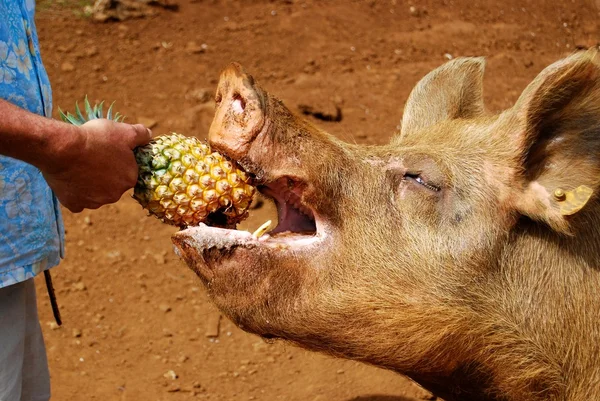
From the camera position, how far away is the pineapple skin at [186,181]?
3355 mm

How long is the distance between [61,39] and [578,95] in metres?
7.17

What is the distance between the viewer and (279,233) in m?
3.50

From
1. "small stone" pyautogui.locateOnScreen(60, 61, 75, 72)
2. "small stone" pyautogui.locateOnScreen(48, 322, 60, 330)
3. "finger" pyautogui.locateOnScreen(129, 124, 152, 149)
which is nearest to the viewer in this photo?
"finger" pyautogui.locateOnScreen(129, 124, 152, 149)

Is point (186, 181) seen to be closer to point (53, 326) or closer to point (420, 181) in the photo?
point (420, 181)

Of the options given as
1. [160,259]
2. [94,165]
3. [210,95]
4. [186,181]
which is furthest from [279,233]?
[210,95]

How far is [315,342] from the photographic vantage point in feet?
11.6

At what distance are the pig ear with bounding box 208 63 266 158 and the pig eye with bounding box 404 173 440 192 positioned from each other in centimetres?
73

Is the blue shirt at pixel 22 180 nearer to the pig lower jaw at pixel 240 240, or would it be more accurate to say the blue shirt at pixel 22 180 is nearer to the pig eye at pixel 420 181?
the pig lower jaw at pixel 240 240

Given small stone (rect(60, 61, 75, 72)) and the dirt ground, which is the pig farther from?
small stone (rect(60, 61, 75, 72))

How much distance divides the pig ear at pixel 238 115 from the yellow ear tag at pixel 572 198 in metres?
1.21

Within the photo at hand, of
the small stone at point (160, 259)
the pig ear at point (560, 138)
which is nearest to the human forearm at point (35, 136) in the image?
the pig ear at point (560, 138)

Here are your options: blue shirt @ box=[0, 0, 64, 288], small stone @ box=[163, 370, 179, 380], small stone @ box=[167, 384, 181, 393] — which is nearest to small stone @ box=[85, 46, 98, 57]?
small stone @ box=[163, 370, 179, 380]

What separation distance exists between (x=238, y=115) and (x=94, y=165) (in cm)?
63

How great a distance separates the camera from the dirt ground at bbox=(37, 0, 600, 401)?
5.94 meters
